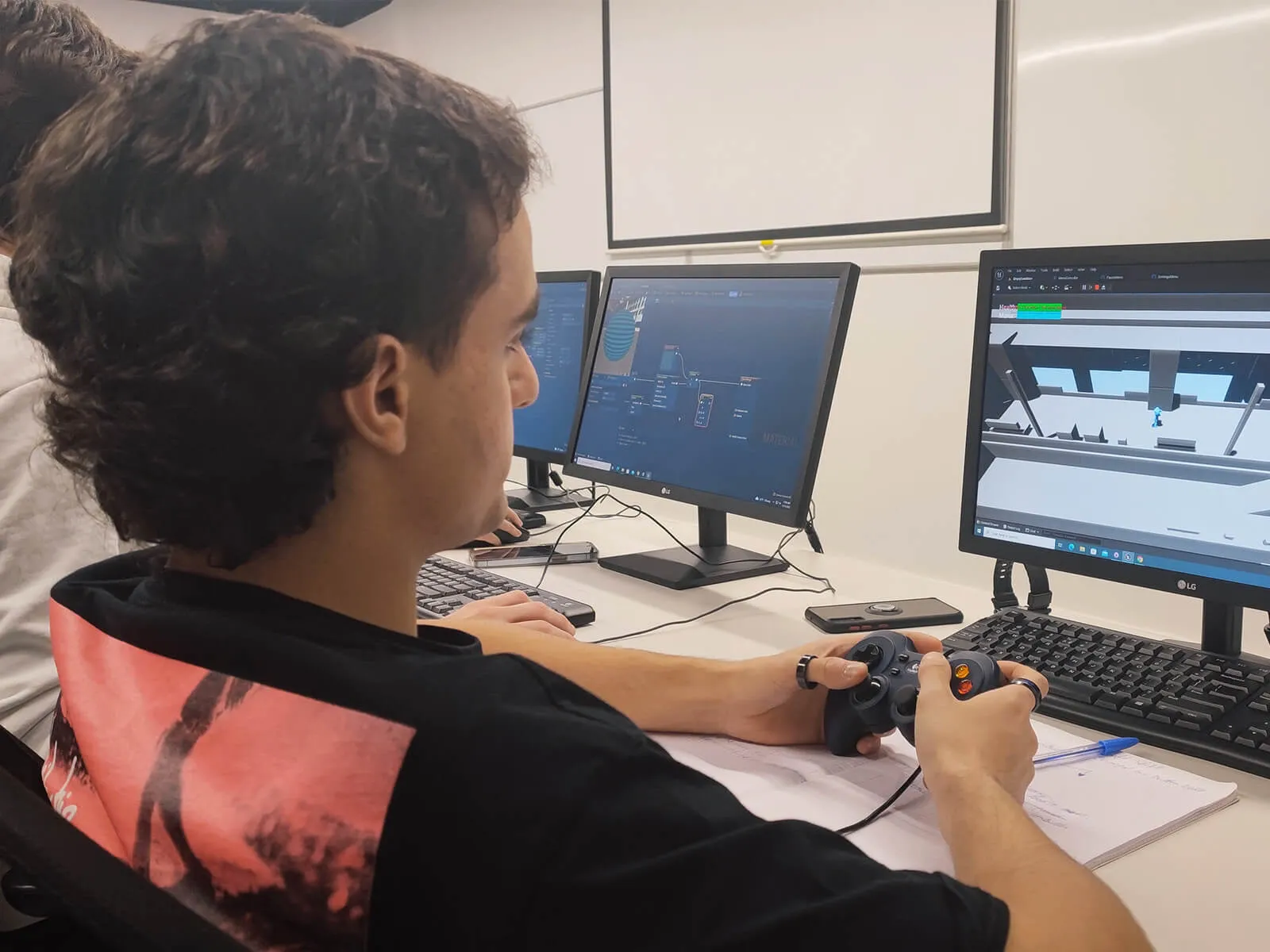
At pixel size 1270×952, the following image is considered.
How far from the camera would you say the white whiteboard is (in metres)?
2.33

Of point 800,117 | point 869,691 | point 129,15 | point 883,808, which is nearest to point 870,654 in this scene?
point 869,691

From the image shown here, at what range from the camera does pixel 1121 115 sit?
2074mm

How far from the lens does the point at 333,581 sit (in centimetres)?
65

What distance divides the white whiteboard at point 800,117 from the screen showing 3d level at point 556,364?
0.86 metres

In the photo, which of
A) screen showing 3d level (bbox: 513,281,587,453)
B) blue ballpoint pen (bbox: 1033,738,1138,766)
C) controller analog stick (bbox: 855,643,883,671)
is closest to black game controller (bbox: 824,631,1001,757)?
controller analog stick (bbox: 855,643,883,671)

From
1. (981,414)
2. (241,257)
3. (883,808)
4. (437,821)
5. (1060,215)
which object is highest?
(1060,215)

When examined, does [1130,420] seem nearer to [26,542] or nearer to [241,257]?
[241,257]

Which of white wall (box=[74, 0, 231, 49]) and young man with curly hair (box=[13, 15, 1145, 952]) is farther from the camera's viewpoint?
white wall (box=[74, 0, 231, 49])

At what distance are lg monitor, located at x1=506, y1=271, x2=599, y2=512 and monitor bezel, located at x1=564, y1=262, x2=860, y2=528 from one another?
0.26 metres

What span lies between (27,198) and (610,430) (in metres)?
1.21

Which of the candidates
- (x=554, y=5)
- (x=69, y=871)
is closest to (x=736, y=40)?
(x=554, y=5)

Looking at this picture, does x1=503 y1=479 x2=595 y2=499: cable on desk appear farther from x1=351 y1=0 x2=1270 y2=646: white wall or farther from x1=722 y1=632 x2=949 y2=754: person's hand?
x1=722 y1=632 x2=949 y2=754: person's hand

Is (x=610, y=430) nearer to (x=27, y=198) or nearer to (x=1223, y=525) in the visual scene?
(x=1223, y=525)

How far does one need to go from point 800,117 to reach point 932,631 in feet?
5.72
